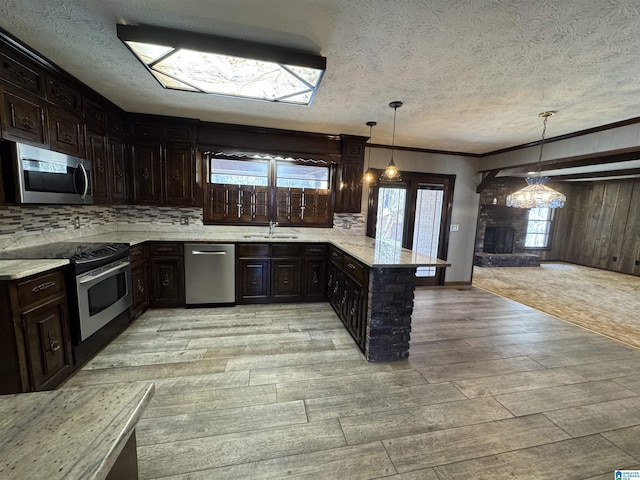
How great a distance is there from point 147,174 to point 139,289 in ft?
5.01

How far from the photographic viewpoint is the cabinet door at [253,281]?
11.9ft

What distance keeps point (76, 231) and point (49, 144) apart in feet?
3.86

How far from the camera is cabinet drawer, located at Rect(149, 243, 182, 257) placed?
11.1ft

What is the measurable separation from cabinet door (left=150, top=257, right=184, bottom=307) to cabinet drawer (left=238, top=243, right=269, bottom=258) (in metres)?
0.77

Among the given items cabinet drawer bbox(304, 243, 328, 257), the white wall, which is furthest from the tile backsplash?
the white wall

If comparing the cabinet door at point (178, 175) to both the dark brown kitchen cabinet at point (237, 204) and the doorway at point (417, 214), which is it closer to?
the dark brown kitchen cabinet at point (237, 204)

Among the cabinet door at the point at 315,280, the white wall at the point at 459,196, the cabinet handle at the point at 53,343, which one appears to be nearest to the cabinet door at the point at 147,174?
the cabinet handle at the point at 53,343

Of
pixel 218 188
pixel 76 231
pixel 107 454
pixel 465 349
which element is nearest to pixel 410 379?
pixel 465 349

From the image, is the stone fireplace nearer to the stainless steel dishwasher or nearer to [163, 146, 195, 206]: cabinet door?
the stainless steel dishwasher

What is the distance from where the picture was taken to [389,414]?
1.87 m

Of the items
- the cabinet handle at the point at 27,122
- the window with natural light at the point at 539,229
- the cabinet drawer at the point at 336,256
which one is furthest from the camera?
the window with natural light at the point at 539,229

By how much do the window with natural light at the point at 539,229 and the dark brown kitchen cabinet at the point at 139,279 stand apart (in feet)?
32.2

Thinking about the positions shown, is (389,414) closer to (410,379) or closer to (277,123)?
(410,379)

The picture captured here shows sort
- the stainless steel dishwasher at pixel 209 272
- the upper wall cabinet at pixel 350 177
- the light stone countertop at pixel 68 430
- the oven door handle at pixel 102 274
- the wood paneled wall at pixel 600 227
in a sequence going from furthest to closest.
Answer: the wood paneled wall at pixel 600 227, the upper wall cabinet at pixel 350 177, the stainless steel dishwasher at pixel 209 272, the oven door handle at pixel 102 274, the light stone countertop at pixel 68 430
